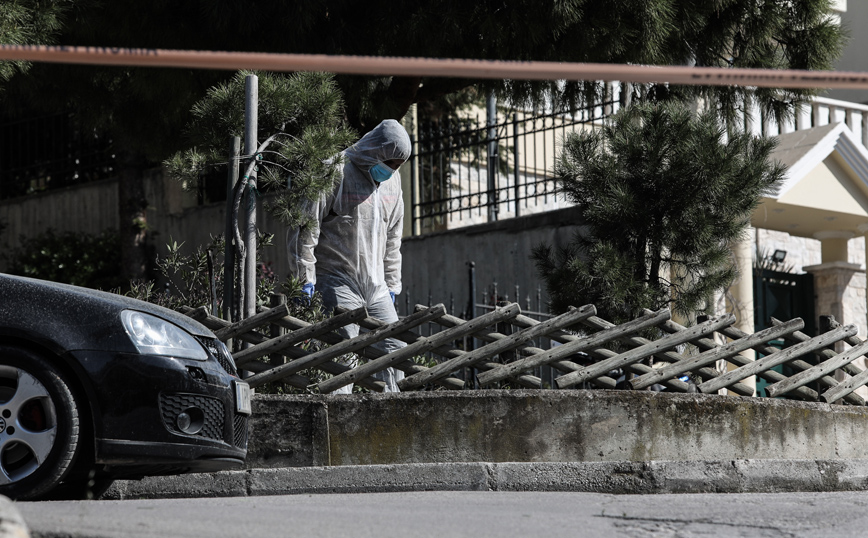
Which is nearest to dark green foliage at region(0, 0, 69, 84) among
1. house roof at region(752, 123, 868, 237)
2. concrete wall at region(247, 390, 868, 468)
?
concrete wall at region(247, 390, 868, 468)

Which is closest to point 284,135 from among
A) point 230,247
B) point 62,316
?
point 230,247

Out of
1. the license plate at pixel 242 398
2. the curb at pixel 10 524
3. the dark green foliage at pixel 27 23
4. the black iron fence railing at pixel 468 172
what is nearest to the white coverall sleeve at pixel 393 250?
the license plate at pixel 242 398

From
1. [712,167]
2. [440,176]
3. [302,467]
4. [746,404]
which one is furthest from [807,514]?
[440,176]

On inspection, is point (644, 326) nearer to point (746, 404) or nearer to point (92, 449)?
point (746, 404)

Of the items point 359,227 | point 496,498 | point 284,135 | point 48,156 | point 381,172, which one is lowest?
point 496,498

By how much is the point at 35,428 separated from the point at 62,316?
0.46 metres

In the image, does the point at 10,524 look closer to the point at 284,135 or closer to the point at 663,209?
the point at 284,135

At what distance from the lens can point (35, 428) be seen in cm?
467

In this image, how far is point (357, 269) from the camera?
24.9 feet

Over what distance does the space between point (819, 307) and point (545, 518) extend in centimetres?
1047

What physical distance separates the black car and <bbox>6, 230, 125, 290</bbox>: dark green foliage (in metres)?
9.10

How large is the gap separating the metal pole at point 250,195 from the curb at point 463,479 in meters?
1.31

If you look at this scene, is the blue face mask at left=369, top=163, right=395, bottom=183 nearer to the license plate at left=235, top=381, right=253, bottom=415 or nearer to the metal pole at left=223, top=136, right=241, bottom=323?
the metal pole at left=223, top=136, right=241, bottom=323

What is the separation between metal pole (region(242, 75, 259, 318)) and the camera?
23.1 feet
